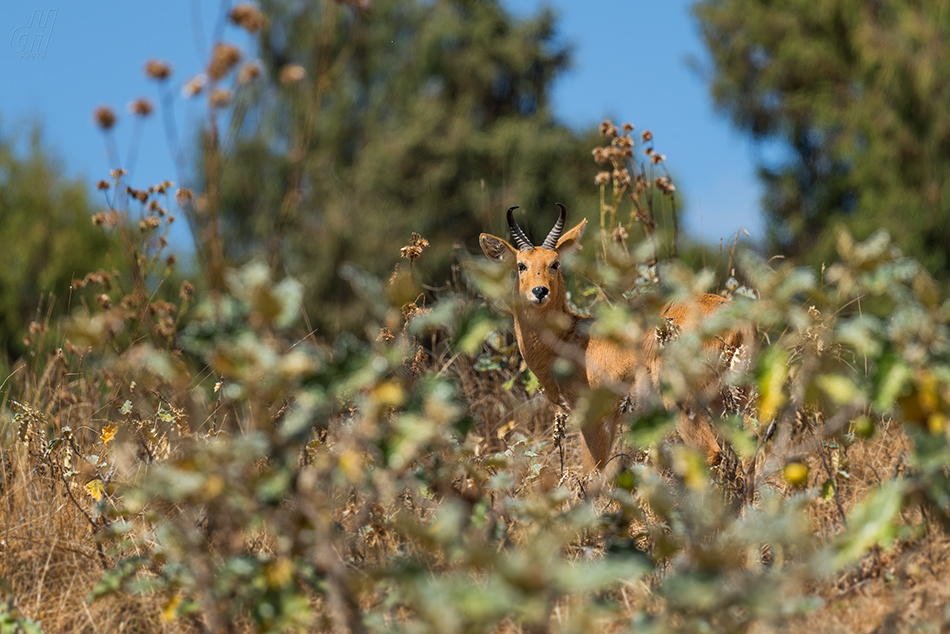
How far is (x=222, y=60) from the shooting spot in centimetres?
252

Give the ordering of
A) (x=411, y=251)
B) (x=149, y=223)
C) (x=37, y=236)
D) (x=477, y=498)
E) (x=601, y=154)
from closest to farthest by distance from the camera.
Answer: (x=477, y=498) → (x=411, y=251) → (x=149, y=223) → (x=601, y=154) → (x=37, y=236)

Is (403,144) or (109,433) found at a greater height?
(403,144)

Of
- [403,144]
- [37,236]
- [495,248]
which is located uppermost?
[403,144]

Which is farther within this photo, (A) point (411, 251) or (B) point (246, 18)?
(A) point (411, 251)

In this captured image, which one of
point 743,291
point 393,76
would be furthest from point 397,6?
point 743,291

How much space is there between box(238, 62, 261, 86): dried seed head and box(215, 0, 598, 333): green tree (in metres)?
25.1

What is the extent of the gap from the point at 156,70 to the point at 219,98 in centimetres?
21

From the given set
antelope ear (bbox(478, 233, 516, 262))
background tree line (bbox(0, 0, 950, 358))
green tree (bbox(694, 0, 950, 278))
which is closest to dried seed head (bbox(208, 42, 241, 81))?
antelope ear (bbox(478, 233, 516, 262))

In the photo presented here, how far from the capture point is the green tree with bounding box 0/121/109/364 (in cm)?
2884

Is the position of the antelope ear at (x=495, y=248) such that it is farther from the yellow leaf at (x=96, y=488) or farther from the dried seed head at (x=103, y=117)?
the dried seed head at (x=103, y=117)

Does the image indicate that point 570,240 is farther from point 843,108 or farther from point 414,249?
point 843,108

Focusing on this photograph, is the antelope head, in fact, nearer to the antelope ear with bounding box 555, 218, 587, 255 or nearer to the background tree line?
the antelope ear with bounding box 555, 218, 587, 255

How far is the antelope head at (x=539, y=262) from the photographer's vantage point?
591 cm

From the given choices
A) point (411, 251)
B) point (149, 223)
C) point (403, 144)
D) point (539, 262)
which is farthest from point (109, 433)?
point (403, 144)
